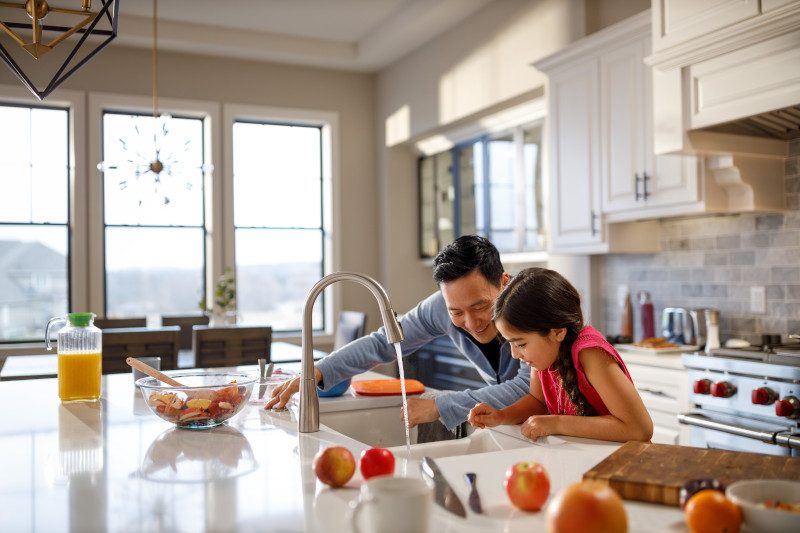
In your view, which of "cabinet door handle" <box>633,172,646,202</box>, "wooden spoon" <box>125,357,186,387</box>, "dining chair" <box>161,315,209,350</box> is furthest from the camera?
"dining chair" <box>161,315,209,350</box>

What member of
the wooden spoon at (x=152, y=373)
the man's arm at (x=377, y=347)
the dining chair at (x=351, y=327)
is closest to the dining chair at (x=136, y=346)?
the dining chair at (x=351, y=327)

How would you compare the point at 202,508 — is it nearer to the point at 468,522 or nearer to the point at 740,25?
the point at 468,522

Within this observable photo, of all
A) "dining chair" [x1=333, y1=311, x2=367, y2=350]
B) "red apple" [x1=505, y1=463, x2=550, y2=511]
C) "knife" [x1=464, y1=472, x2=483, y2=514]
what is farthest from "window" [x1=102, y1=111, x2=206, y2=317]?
"red apple" [x1=505, y1=463, x2=550, y2=511]

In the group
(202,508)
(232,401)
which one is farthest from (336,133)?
(202,508)

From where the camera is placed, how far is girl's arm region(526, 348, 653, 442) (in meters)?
1.59

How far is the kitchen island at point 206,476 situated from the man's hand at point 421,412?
28cm

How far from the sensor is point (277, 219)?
20.6 feet

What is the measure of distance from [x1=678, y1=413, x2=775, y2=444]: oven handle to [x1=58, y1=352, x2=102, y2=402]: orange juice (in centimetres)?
211

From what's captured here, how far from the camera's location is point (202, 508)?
1.14m

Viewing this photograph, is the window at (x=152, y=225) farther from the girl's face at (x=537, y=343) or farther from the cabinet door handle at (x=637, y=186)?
the girl's face at (x=537, y=343)

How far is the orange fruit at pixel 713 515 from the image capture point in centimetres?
94

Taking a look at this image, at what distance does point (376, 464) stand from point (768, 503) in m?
0.58

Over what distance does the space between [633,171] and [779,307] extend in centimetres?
86

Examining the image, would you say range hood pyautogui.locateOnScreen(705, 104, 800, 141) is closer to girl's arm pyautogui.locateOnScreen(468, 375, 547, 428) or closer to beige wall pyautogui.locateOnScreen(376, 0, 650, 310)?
beige wall pyautogui.locateOnScreen(376, 0, 650, 310)
